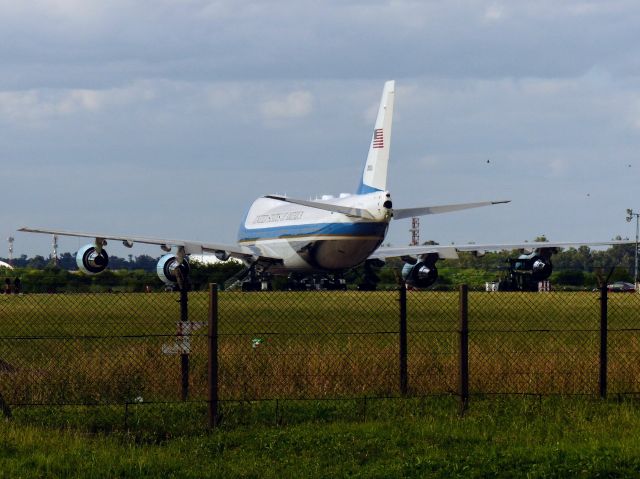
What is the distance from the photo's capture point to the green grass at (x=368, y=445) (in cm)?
1224

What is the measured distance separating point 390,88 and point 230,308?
20.4 metres

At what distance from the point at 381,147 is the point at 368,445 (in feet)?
145

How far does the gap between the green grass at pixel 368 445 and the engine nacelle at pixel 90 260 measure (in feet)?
133

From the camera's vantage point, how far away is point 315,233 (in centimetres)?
5884

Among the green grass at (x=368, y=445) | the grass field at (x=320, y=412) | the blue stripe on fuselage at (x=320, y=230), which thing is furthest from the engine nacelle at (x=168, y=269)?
the green grass at (x=368, y=445)

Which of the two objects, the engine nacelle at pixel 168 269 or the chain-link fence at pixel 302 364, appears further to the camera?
the engine nacelle at pixel 168 269

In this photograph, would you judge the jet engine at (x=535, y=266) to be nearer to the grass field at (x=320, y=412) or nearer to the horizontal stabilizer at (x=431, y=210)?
the horizontal stabilizer at (x=431, y=210)

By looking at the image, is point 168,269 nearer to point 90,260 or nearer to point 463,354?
point 90,260

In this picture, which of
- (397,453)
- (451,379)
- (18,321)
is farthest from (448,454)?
(18,321)

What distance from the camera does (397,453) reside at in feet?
43.0

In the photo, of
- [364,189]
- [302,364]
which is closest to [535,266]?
[364,189]

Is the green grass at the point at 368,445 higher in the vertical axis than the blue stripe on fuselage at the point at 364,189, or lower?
lower

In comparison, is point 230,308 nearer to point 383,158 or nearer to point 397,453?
point 383,158

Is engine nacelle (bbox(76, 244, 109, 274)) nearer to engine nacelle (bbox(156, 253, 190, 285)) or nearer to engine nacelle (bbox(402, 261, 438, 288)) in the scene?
engine nacelle (bbox(156, 253, 190, 285))
